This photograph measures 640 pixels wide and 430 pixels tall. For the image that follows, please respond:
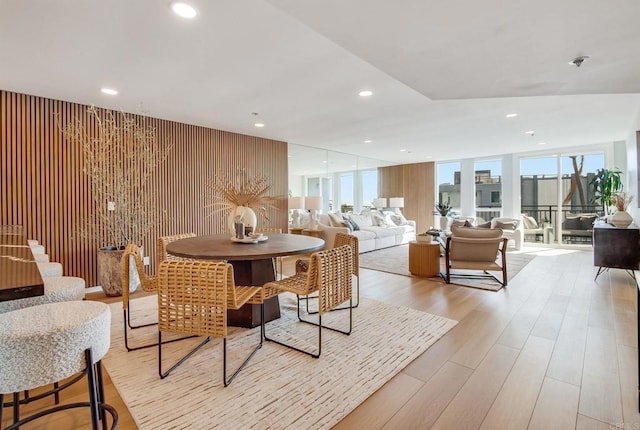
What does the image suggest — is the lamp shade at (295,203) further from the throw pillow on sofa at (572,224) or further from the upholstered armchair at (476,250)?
the throw pillow on sofa at (572,224)

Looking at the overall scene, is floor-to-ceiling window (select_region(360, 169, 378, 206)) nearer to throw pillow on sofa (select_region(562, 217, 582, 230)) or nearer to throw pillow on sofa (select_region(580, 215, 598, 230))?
throw pillow on sofa (select_region(562, 217, 582, 230))

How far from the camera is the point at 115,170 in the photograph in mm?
3965

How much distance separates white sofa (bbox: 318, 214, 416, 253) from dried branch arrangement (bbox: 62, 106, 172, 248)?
11.1 ft

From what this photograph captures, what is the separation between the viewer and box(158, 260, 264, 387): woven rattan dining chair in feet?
5.97

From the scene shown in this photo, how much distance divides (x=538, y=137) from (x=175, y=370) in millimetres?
7118

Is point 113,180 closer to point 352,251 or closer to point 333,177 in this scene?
point 352,251

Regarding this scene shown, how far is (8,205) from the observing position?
345cm

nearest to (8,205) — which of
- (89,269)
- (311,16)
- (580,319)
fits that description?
(89,269)

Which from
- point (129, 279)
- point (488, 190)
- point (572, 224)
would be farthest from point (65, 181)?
point (572, 224)

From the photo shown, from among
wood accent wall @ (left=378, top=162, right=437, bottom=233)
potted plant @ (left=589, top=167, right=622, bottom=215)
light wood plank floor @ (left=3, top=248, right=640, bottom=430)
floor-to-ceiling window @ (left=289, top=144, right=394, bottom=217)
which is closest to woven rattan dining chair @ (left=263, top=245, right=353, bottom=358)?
light wood plank floor @ (left=3, top=248, right=640, bottom=430)

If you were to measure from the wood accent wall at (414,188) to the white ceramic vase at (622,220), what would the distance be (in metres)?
4.95

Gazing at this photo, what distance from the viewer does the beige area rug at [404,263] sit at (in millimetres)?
4281

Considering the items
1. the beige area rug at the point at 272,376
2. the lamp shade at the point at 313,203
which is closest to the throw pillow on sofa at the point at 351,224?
the lamp shade at the point at 313,203

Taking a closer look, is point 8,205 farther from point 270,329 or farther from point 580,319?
point 580,319
